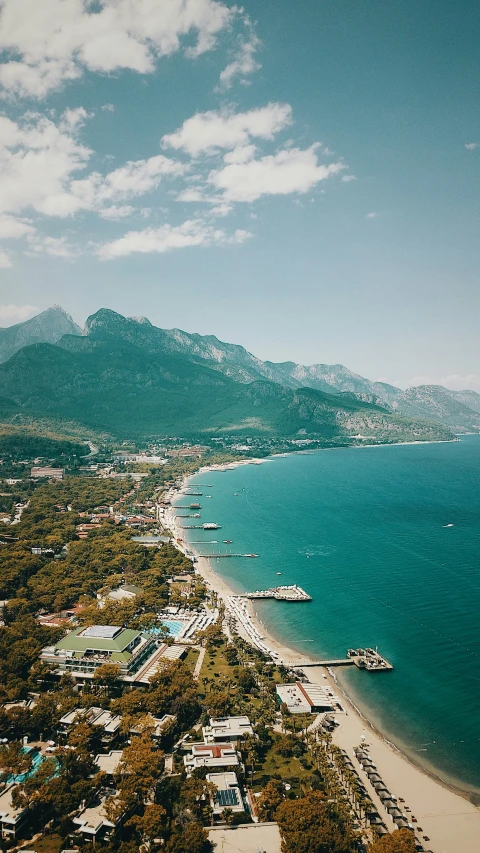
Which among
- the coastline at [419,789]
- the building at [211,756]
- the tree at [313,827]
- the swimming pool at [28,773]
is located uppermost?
the tree at [313,827]

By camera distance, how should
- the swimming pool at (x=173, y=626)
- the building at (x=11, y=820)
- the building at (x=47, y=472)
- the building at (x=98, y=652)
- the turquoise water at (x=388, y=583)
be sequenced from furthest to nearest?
the building at (x=47, y=472) → the swimming pool at (x=173, y=626) → the building at (x=98, y=652) → the turquoise water at (x=388, y=583) → the building at (x=11, y=820)

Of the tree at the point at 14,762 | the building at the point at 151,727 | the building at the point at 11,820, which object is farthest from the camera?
the building at the point at 151,727

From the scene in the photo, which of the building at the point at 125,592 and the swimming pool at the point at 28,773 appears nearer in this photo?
the swimming pool at the point at 28,773

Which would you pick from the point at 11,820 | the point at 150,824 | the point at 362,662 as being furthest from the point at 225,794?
the point at 362,662

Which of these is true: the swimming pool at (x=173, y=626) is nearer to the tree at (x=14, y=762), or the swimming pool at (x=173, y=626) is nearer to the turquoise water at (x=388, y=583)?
the turquoise water at (x=388, y=583)

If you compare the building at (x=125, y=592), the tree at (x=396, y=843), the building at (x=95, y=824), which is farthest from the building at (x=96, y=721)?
the building at (x=125, y=592)

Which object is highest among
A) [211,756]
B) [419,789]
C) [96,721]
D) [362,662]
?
[211,756]

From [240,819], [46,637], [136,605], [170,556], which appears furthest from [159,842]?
[170,556]

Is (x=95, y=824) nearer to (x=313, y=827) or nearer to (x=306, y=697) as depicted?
(x=313, y=827)
